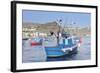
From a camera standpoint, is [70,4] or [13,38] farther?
[70,4]

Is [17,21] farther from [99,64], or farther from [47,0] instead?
[99,64]

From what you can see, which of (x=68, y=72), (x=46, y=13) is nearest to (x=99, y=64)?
(x=68, y=72)

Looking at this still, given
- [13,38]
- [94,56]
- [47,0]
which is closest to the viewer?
[13,38]

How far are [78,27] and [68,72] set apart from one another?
333 millimetres

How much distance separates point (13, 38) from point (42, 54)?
0.23 m

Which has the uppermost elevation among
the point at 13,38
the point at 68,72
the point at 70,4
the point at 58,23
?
the point at 70,4

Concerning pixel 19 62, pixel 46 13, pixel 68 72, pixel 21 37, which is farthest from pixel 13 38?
pixel 68 72

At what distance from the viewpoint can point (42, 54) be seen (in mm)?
1433

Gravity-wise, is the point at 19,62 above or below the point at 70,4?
below

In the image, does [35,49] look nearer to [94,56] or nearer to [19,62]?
[19,62]

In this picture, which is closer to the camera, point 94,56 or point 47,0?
point 47,0

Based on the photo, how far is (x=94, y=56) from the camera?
5.18 feet

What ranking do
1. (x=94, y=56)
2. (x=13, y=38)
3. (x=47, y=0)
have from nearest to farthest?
(x=13, y=38) < (x=47, y=0) < (x=94, y=56)

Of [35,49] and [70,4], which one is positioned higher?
[70,4]
